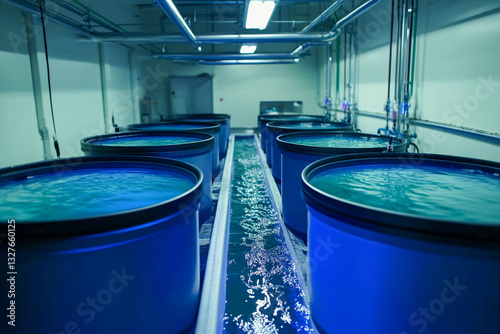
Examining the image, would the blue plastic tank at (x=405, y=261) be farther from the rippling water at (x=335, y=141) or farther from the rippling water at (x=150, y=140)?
the rippling water at (x=150, y=140)

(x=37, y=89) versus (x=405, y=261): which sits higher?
(x=37, y=89)

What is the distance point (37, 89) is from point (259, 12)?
267 cm

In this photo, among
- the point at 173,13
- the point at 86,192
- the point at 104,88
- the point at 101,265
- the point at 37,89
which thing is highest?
the point at 173,13

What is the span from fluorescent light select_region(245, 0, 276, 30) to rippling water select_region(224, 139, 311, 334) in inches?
82.2

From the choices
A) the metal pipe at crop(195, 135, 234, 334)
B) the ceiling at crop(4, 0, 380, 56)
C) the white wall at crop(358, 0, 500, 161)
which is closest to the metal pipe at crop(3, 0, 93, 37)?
the ceiling at crop(4, 0, 380, 56)

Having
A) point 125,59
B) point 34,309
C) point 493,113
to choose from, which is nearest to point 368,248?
point 34,309

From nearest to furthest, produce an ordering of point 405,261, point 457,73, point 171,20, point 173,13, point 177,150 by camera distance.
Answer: point 405,261 → point 177,150 → point 173,13 → point 457,73 → point 171,20

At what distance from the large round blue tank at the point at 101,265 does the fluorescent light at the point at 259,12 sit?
2.51 metres

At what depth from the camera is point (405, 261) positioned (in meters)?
1.17

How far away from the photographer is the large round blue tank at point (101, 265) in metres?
1.20

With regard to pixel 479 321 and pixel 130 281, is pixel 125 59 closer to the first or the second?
pixel 130 281

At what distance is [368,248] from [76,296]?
40.1 inches

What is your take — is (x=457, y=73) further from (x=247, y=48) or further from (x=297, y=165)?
(x=247, y=48)

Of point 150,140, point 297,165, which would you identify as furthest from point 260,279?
point 150,140
